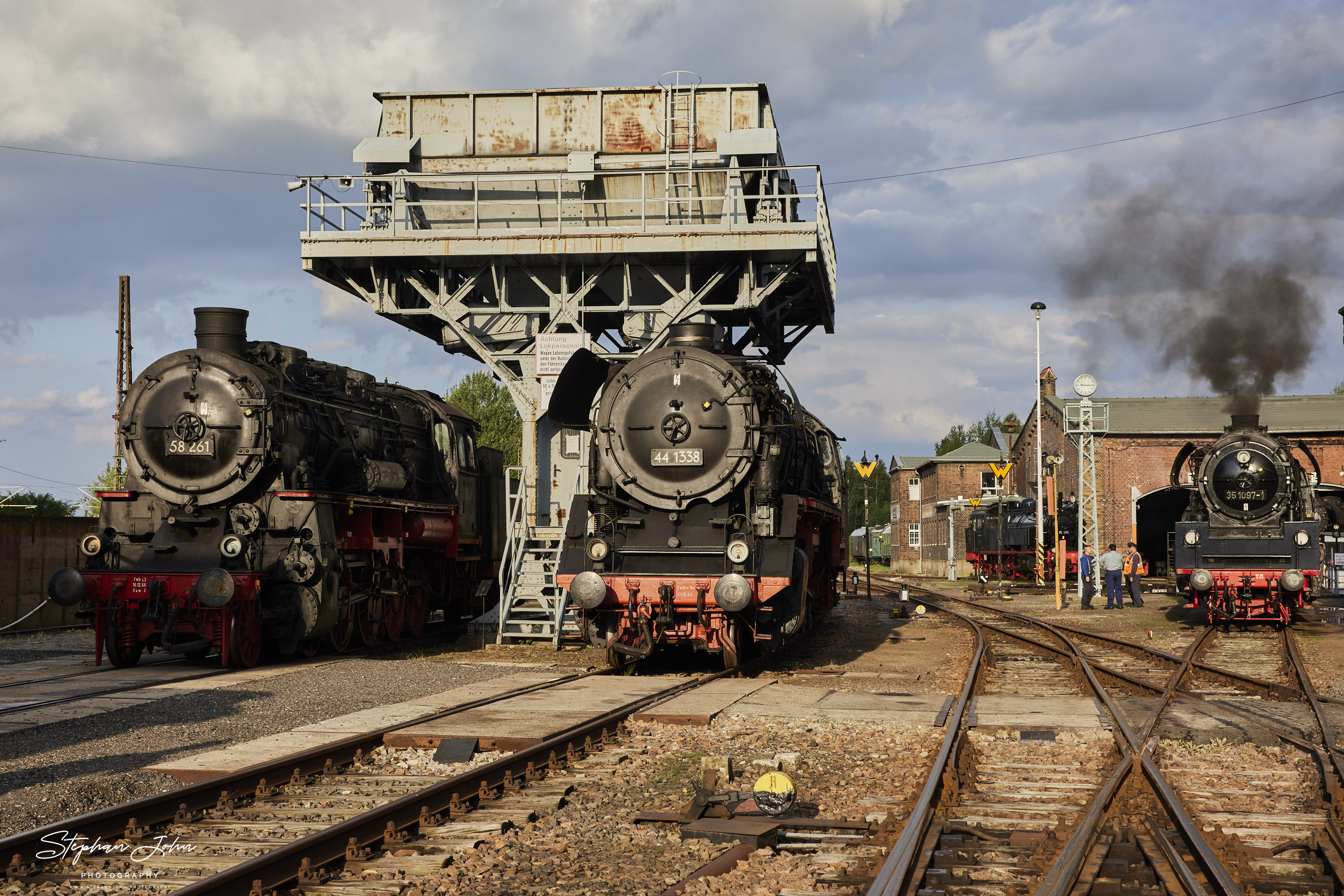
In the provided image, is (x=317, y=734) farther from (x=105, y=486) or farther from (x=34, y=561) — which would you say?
(x=105, y=486)

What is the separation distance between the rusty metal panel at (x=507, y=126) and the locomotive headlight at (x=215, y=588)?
29.6 ft

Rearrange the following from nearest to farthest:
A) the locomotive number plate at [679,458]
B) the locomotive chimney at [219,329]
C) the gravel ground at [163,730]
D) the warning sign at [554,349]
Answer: the gravel ground at [163,730], the locomotive number plate at [679,458], the locomotive chimney at [219,329], the warning sign at [554,349]

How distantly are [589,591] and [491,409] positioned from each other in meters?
58.0

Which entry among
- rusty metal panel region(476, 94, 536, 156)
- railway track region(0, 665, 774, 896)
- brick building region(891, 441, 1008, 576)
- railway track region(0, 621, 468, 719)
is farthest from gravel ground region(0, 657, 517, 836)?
brick building region(891, 441, 1008, 576)

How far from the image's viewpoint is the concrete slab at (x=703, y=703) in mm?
9352

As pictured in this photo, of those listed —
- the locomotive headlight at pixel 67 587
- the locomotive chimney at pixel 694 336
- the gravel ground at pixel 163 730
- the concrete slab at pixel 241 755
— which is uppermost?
the locomotive chimney at pixel 694 336

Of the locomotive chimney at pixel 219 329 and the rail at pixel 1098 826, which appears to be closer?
the rail at pixel 1098 826

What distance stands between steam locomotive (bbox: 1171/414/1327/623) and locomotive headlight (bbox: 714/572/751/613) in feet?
34.9

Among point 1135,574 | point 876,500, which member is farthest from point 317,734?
point 876,500

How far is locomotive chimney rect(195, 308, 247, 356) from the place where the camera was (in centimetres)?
1423

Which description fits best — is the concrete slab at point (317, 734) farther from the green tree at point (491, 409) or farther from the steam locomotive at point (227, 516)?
the green tree at point (491, 409)

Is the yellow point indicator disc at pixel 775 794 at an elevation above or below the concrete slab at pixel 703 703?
above

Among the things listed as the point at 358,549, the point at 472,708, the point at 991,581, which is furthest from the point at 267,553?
the point at 991,581

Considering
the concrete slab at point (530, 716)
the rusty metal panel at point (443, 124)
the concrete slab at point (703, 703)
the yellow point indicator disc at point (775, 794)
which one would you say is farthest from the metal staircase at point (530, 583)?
the yellow point indicator disc at point (775, 794)
